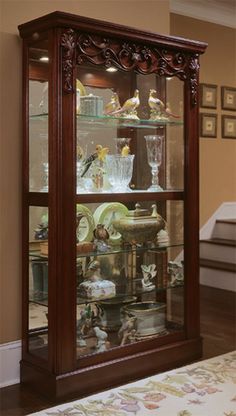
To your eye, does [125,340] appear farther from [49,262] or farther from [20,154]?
[20,154]

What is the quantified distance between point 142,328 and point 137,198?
77 cm

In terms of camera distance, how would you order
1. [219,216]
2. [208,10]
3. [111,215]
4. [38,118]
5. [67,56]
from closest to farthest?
[67,56] → [38,118] → [111,215] → [208,10] → [219,216]

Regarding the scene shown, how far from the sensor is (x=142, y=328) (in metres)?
3.29

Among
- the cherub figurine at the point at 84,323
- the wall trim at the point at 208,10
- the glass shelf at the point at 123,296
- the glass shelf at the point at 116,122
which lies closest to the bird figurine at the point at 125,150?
the glass shelf at the point at 116,122

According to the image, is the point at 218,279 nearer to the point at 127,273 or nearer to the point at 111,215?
the point at 127,273

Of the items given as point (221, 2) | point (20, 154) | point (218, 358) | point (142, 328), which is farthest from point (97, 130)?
point (221, 2)

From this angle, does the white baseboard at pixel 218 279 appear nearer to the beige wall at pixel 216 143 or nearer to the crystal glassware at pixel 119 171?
the beige wall at pixel 216 143

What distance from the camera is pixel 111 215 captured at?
313 centimetres

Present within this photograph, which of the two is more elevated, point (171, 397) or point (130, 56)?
point (130, 56)

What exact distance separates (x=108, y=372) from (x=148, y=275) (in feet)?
2.12

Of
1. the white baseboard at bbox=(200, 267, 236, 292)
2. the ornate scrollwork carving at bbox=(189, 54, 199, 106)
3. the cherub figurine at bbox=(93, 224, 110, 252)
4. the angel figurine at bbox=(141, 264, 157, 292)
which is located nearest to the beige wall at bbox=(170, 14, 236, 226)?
the white baseboard at bbox=(200, 267, 236, 292)

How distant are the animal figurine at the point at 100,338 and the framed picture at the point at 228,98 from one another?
12.3ft

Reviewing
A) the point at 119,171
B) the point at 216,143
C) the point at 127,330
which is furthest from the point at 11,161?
the point at 216,143

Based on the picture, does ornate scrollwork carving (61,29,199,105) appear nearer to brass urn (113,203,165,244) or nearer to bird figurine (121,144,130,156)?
bird figurine (121,144,130,156)
